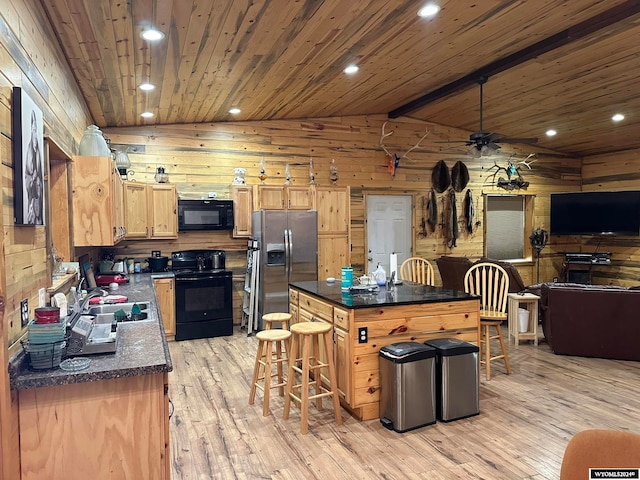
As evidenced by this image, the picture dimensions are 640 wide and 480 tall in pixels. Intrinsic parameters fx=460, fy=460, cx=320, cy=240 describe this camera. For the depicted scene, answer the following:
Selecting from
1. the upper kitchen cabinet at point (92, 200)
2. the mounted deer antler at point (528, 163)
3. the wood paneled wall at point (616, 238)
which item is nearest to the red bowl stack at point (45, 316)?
the upper kitchen cabinet at point (92, 200)

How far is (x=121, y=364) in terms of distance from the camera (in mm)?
1964

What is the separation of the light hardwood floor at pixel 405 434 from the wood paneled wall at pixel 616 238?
4.51 m

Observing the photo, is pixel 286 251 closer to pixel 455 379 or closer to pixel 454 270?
pixel 454 270

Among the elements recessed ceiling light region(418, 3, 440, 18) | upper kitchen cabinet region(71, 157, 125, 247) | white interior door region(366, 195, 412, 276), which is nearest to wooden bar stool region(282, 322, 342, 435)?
upper kitchen cabinet region(71, 157, 125, 247)

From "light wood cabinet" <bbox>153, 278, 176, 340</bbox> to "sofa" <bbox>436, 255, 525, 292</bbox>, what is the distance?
3.79m

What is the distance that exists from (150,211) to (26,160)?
4056mm

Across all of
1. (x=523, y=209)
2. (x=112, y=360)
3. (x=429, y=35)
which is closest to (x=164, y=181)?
(x=429, y=35)

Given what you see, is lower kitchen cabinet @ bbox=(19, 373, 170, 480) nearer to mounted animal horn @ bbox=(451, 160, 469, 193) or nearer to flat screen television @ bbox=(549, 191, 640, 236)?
mounted animal horn @ bbox=(451, 160, 469, 193)

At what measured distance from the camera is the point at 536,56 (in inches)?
190

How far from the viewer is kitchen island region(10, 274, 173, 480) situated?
181cm

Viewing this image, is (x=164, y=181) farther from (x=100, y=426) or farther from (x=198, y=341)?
(x=100, y=426)

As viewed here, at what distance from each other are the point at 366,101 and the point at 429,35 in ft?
8.10

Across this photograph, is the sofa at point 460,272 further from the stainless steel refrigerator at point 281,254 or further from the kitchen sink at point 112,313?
the kitchen sink at point 112,313

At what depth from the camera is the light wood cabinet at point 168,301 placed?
5766mm
